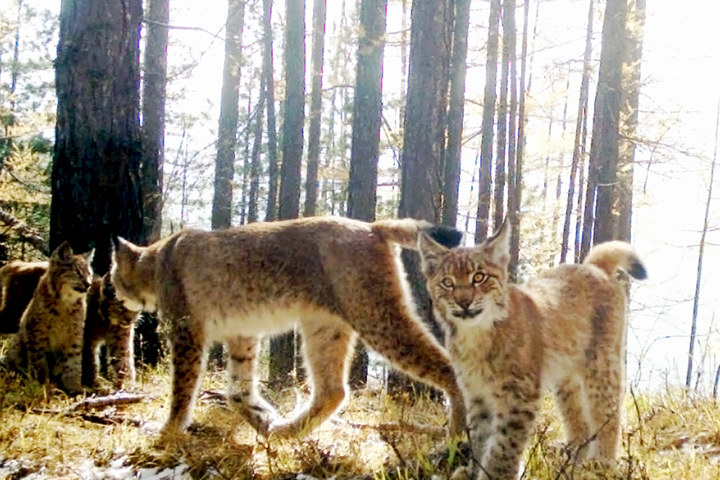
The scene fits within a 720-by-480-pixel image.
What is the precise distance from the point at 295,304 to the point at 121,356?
85.8 inches

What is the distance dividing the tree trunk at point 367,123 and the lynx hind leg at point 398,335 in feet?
24.0

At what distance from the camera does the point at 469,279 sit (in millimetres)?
3945

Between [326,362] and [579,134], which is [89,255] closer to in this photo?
[326,362]

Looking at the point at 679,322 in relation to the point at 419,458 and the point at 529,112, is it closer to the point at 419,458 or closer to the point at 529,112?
the point at 529,112

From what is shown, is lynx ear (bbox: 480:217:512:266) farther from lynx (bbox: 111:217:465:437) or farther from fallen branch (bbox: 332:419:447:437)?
fallen branch (bbox: 332:419:447:437)

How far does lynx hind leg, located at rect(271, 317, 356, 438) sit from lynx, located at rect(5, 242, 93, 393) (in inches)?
84.9

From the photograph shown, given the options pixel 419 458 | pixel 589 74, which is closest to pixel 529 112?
pixel 589 74

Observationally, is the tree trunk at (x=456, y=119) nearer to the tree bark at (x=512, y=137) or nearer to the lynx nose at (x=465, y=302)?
the tree bark at (x=512, y=137)

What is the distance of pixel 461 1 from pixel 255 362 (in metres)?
10.7

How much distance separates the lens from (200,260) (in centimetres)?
578

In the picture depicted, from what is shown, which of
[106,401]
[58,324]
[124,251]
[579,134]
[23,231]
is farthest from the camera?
[579,134]

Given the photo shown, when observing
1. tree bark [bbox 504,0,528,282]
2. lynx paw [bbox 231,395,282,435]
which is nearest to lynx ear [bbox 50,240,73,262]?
lynx paw [bbox 231,395,282,435]

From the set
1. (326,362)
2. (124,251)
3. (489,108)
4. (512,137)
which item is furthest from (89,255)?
(512,137)

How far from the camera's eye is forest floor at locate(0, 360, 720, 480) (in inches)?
156
